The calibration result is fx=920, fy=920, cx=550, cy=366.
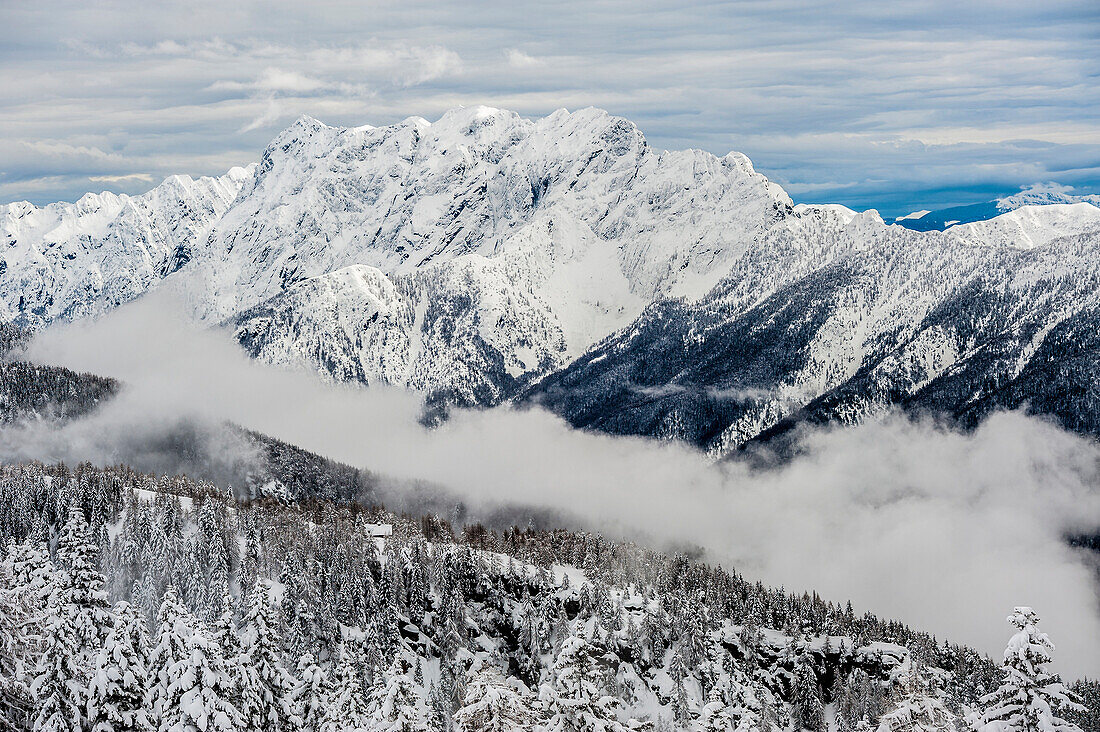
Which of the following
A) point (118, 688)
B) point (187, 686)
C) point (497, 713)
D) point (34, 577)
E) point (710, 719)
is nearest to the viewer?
point (497, 713)

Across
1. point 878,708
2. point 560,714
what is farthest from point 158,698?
point 878,708

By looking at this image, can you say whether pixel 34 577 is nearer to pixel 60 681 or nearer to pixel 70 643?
pixel 70 643

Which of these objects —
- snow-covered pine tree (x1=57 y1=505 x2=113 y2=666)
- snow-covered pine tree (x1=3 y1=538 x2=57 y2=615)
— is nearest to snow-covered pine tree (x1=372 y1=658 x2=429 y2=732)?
snow-covered pine tree (x1=57 y1=505 x2=113 y2=666)

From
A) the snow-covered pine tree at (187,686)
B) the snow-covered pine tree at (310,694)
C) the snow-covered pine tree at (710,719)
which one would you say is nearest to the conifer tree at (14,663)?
the snow-covered pine tree at (187,686)

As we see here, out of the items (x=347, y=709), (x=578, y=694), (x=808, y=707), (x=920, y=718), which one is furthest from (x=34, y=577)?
(x=808, y=707)

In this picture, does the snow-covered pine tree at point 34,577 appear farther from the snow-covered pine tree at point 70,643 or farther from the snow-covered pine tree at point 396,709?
the snow-covered pine tree at point 396,709

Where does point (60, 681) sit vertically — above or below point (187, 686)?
above

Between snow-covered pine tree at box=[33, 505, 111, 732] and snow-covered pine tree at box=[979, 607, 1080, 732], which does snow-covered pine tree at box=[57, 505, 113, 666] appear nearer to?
snow-covered pine tree at box=[33, 505, 111, 732]
